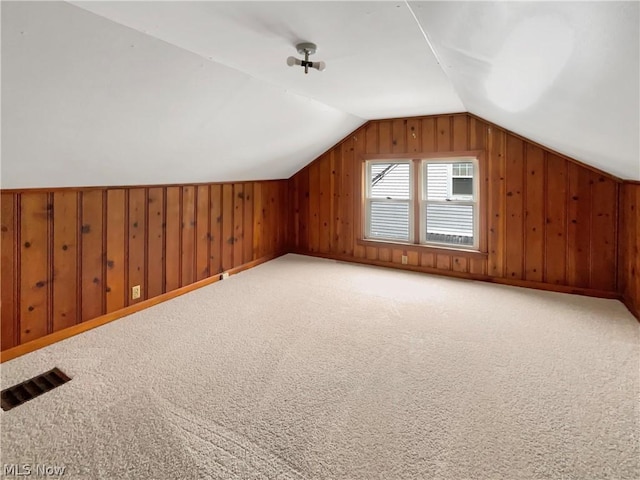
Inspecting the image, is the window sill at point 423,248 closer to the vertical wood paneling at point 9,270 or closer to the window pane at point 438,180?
the window pane at point 438,180

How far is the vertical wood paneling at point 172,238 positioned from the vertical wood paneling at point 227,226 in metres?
0.71

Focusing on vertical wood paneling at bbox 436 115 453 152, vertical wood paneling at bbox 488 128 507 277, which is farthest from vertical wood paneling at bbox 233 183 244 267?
vertical wood paneling at bbox 488 128 507 277

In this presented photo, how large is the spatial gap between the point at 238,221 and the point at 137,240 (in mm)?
1537

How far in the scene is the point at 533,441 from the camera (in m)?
1.80

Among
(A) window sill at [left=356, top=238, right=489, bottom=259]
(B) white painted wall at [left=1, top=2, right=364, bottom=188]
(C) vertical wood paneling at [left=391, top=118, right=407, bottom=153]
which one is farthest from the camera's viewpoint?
(C) vertical wood paneling at [left=391, top=118, right=407, bottom=153]

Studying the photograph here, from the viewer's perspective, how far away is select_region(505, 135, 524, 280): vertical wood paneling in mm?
4191

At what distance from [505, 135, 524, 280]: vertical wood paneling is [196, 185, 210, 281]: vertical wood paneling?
3.47 m

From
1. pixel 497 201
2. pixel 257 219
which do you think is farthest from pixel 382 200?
pixel 257 219

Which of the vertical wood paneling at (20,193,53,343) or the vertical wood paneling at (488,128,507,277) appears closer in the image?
the vertical wood paneling at (20,193,53,343)

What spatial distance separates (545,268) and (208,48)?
3960mm

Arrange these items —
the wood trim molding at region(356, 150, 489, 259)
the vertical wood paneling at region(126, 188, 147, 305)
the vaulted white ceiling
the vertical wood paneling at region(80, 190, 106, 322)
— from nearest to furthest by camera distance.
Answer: the vaulted white ceiling → the vertical wood paneling at region(80, 190, 106, 322) → the vertical wood paneling at region(126, 188, 147, 305) → the wood trim molding at region(356, 150, 489, 259)

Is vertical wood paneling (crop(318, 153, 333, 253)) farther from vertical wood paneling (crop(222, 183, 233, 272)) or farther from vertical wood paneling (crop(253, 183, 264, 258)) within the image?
vertical wood paneling (crop(222, 183, 233, 272))

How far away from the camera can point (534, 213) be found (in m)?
4.16

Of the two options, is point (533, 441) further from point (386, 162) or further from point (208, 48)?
point (386, 162)
